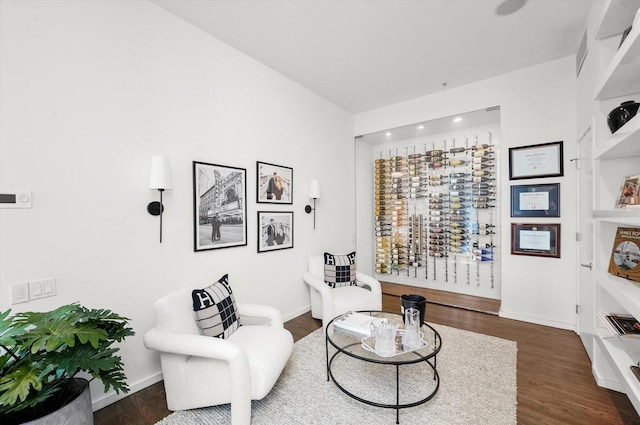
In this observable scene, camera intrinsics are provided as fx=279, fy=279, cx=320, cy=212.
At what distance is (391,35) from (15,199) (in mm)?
3178

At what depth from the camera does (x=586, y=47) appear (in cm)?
258

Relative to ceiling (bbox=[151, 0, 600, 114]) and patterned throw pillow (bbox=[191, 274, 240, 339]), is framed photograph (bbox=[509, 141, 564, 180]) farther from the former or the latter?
patterned throw pillow (bbox=[191, 274, 240, 339])

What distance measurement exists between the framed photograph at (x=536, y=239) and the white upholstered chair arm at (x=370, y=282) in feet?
5.80

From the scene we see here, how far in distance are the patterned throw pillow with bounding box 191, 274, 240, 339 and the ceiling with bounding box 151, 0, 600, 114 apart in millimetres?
2332

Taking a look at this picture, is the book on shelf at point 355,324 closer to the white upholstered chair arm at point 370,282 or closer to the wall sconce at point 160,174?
the white upholstered chair arm at point 370,282

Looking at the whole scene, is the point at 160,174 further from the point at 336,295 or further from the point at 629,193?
the point at 629,193

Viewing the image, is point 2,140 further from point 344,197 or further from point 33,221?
point 344,197

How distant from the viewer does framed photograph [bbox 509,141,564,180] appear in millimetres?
3193

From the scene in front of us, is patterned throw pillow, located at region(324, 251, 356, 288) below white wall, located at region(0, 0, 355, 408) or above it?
below

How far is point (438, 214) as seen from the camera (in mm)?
4715

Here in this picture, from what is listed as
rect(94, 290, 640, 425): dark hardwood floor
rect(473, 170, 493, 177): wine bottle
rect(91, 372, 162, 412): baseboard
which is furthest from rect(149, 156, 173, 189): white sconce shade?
rect(473, 170, 493, 177): wine bottle

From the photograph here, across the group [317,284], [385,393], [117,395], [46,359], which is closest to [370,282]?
[317,284]

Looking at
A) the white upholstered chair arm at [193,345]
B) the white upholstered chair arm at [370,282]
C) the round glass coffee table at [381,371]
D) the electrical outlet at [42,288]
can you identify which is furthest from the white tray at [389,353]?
the electrical outlet at [42,288]

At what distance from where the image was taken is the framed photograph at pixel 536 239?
10.5 ft
